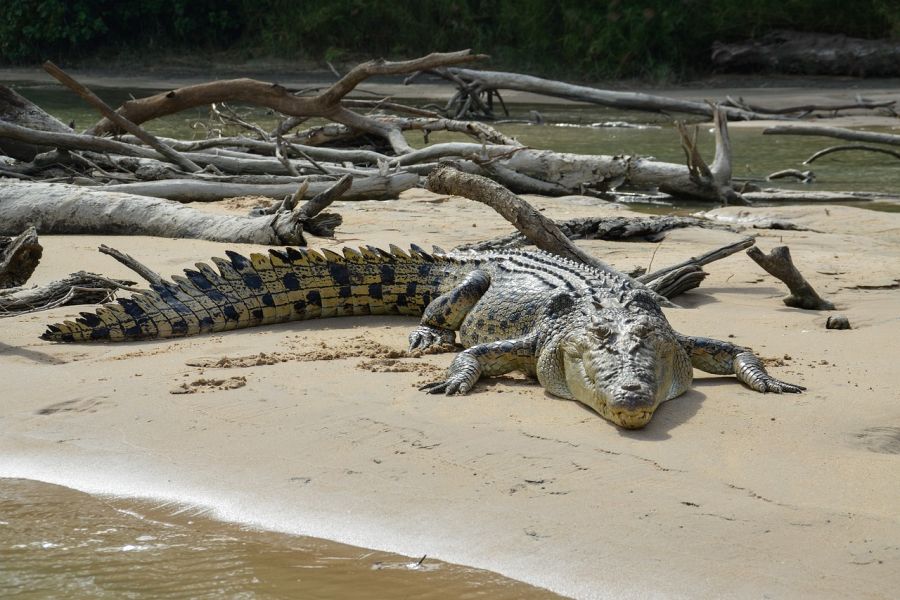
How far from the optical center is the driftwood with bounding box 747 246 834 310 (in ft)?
19.5

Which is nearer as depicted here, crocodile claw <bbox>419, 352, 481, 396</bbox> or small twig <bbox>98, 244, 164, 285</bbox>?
crocodile claw <bbox>419, 352, 481, 396</bbox>

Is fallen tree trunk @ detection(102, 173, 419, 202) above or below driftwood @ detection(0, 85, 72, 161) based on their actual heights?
below

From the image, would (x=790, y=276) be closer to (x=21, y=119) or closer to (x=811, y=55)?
(x=21, y=119)

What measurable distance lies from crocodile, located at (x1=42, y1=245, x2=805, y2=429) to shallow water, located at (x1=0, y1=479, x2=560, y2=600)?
46.9 inches

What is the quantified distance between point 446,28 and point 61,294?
24.7m

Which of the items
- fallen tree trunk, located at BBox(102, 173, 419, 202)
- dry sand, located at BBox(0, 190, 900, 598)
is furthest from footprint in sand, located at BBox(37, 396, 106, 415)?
fallen tree trunk, located at BBox(102, 173, 419, 202)

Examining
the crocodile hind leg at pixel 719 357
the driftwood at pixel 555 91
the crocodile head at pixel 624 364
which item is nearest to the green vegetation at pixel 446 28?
the driftwood at pixel 555 91

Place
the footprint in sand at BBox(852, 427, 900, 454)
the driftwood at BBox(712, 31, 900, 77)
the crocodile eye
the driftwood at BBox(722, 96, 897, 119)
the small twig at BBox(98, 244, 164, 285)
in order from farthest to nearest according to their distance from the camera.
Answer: the driftwood at BBox(712, 31, 900, 77) < the driftwood at BBox(722, 96, 897, 119) < the small twig at BBox(98, 244, 164, 285) < the crocodile eye < the footprint in sand at BBox(852, 427, 900, 454)

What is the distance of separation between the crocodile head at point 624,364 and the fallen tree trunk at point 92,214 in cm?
402

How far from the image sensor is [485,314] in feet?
17.9

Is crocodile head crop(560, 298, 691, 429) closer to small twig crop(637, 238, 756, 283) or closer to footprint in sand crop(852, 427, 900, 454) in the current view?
footprint in sand crop(852, 427, 900, 454)

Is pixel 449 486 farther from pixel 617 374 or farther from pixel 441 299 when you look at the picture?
pixel 441 299

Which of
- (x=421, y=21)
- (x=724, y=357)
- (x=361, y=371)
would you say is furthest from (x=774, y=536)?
(x=421, y=21)

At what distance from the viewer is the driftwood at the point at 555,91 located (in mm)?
17438
